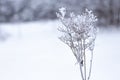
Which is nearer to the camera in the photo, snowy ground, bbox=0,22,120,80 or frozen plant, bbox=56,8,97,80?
frozen plant, bbox=56,8,97,80

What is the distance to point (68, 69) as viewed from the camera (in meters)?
11.4

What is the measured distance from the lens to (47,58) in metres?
14.7

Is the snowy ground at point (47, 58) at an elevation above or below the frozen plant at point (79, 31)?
below

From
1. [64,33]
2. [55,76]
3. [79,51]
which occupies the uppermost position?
[64,33]

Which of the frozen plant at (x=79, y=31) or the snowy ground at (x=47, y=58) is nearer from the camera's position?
the frozen plant at (x=79, y=31)

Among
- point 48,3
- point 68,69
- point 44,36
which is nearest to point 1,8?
point 48,3

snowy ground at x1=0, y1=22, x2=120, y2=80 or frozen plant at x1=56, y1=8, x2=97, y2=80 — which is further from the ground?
frozen plant at x1=56, y1=8, x2=97, y2=80

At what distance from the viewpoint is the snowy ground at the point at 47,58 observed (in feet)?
34.4

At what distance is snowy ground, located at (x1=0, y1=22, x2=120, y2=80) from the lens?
10.5 metres

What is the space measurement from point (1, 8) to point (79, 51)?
24.7 meters

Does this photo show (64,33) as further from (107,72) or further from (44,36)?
(44,36)

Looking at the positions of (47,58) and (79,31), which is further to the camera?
(47,58)

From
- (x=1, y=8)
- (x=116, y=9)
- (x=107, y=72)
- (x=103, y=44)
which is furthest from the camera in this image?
(x=1, y=8)

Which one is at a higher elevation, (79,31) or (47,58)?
(79,31)
